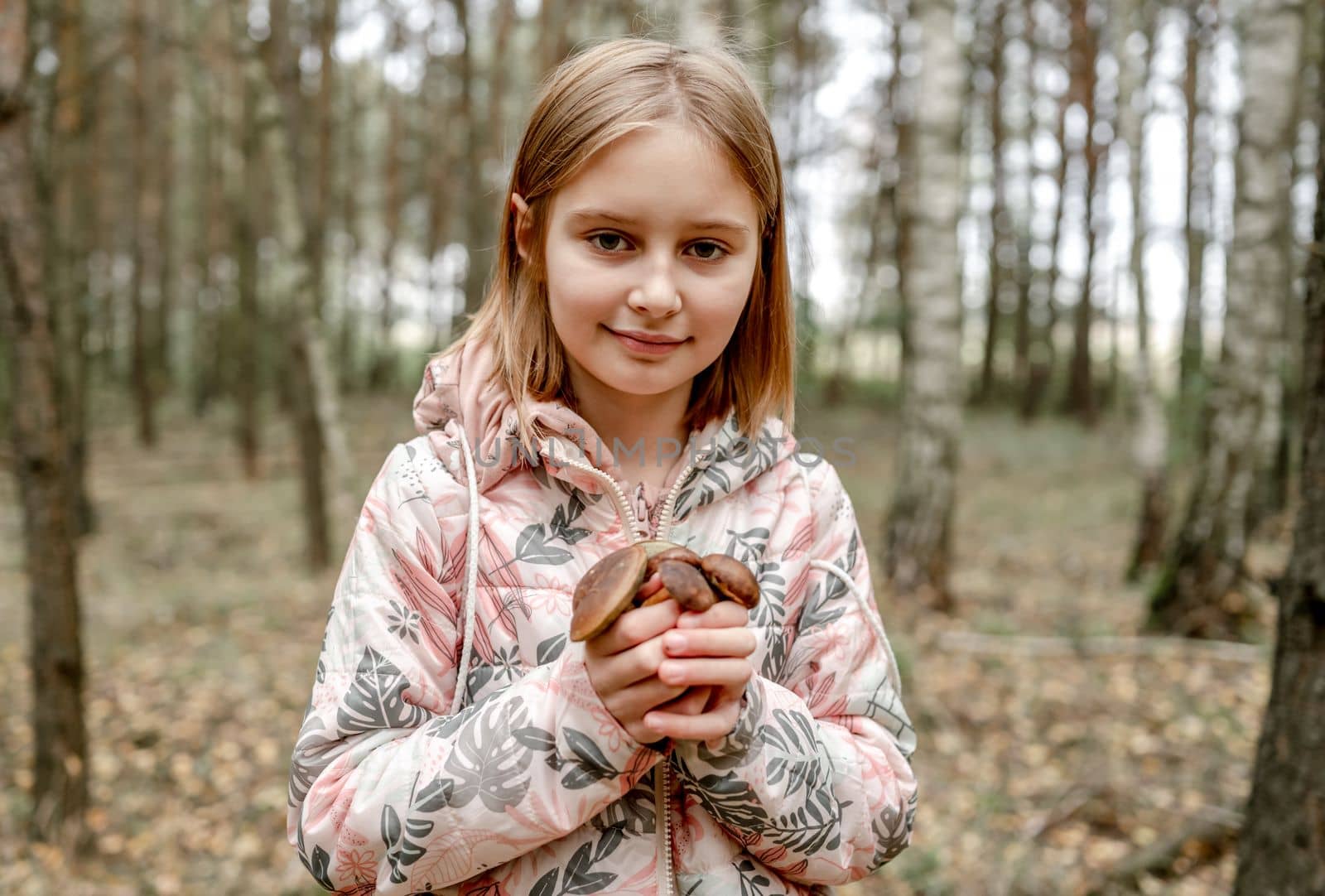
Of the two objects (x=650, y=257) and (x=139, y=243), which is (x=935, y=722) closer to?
(x=650, y=257)

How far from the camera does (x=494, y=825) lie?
1.22 meters

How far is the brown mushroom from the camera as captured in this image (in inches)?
43.6

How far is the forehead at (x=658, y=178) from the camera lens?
1.35 meters

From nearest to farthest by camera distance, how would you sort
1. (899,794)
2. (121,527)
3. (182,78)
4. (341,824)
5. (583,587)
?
(583,587), (341,824), (899,794), (121,527), (182,78)

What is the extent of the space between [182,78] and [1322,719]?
20.7m

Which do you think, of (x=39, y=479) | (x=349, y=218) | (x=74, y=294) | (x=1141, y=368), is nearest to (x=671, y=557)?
(x=39, y=479)

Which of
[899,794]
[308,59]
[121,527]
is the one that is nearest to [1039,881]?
[899,794]

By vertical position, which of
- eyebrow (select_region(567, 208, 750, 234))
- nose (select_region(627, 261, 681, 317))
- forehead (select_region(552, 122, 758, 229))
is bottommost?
nose (select_region(627, 261, 681, 317))

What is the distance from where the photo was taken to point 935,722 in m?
4.89

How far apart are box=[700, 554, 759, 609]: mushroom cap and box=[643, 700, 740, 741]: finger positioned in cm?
14

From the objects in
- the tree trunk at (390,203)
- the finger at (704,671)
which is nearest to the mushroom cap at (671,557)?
the finger at (704,671)

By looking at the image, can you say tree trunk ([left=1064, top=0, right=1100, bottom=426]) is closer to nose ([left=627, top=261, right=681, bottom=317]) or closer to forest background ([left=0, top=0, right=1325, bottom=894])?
forest background ([left=0, top=0, right=1325, bottom=894])

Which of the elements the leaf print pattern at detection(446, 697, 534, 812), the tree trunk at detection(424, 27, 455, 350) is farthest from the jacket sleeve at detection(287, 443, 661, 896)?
the tree trunk at detection(424, 27, 455, 350)

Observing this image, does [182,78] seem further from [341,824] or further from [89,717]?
[341,824]
